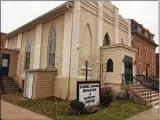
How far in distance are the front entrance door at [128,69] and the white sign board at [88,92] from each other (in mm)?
6138

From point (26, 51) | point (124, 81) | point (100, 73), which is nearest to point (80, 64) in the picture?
point (100, 73)

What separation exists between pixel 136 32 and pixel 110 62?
1101 cm

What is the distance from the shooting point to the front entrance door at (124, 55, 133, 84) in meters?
15.5

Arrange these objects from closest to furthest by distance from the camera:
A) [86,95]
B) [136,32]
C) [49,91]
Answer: [86,95], [49,91], [136,32]

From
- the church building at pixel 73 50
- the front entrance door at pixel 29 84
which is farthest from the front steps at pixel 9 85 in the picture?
the front entrance door at pixel 29 84

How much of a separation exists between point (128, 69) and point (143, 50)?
1205 centimetres

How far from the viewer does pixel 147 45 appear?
2861cm

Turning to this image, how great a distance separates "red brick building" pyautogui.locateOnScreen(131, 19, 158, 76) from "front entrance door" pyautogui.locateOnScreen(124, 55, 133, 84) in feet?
24.4

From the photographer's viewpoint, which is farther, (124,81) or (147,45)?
(147,45)

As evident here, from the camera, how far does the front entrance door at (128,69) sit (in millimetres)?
15535

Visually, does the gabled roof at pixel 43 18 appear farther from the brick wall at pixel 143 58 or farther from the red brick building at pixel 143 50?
the brick wall at pixel 143 58

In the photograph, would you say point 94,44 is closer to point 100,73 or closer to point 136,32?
point 100,73

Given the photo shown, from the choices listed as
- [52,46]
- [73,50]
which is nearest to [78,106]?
[73,50]

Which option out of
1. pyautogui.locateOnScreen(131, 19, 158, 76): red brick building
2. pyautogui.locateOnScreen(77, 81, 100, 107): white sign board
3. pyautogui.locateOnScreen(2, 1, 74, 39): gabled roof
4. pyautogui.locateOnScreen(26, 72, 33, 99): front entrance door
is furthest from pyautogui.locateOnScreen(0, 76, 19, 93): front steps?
pyautogui.locateOnScreen(131, 19, 158, 76): red brick building
